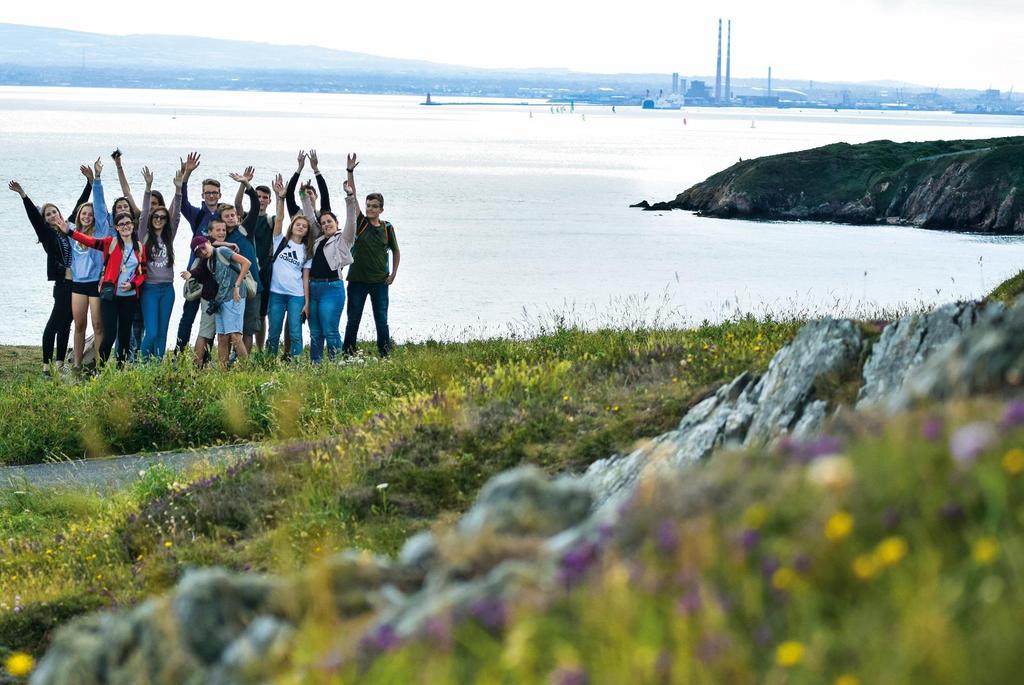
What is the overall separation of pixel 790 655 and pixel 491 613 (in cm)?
104

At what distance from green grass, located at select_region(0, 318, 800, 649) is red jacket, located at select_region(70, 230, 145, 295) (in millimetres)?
2447

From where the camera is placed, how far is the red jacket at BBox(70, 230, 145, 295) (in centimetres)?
1753

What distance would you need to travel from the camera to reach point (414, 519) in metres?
10.8

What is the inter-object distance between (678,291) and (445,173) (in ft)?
279

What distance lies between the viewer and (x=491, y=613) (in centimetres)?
379

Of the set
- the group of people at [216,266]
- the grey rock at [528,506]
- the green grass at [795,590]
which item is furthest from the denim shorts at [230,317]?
the green grass at [795,590]

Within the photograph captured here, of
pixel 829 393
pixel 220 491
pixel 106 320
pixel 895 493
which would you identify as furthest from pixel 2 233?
pixel 895 493

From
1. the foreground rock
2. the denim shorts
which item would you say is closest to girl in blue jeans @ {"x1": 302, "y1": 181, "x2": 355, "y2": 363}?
the denim shorts

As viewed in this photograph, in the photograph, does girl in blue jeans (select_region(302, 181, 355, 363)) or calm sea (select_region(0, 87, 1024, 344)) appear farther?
calm sea (select_region(0, 87, 1024, 344))

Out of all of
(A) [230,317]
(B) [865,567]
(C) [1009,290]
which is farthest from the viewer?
(A) [230,317]

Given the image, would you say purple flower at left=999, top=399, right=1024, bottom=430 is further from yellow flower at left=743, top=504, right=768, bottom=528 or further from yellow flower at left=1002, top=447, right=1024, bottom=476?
yellow flower at left=743, top=504, right=768, bottom=528

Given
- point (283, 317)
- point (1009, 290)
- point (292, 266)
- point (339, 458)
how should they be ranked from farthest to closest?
1. point (283, 317)
2. point (292, 266)
3. point (1009, 290)
4. point (339, 458)

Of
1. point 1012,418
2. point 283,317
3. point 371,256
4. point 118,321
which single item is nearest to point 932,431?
point 1012,418

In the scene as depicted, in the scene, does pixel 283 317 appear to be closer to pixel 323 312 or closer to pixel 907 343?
pixel 323 312
